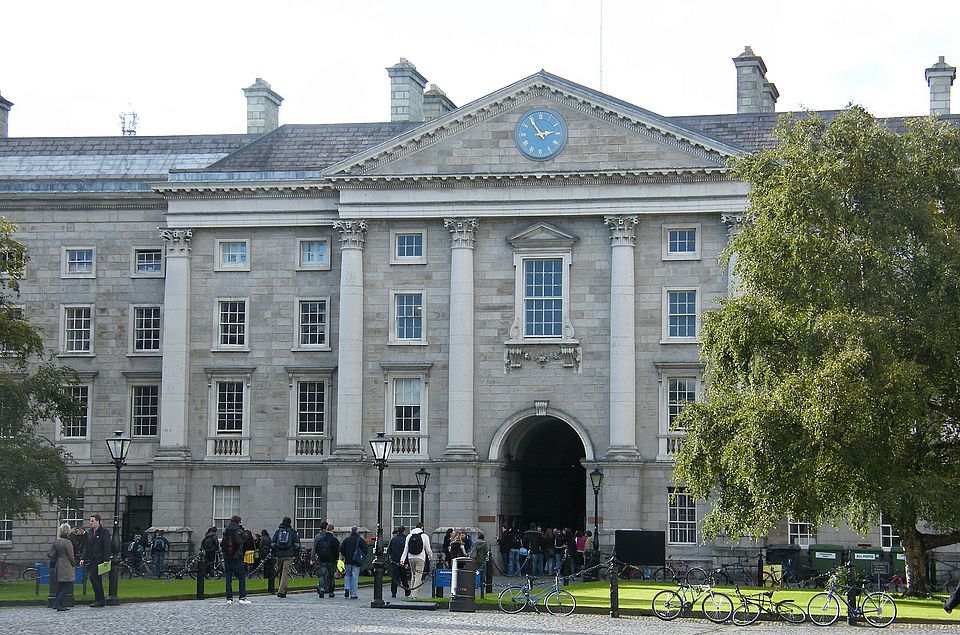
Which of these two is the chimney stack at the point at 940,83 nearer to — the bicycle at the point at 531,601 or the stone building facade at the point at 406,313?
the stone building facade at the point at 406,313

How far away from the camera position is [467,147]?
55.5m

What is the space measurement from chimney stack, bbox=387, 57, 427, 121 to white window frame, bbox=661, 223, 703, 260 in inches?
527

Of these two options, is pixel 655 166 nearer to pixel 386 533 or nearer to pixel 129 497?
pixel 386 533

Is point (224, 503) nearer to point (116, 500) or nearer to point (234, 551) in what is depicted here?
point (116, 500)

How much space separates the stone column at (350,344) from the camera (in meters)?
55.1

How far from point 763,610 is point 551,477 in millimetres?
27130

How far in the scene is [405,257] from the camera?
56188 mm

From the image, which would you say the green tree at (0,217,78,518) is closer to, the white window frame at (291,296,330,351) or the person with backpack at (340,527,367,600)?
the white window frame at (291,296,330,351)

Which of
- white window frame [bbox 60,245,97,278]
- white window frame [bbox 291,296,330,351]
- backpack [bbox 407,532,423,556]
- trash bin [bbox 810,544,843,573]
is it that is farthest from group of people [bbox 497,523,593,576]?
white window frame [bbox 60,245,97,278]

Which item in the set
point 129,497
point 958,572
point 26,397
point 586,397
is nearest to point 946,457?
point 958,572

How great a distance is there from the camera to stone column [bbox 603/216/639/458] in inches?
2110

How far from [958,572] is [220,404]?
26.2 m

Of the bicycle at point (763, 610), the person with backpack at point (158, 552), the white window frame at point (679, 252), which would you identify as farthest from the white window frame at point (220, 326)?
the bicycle at point (763, 610)

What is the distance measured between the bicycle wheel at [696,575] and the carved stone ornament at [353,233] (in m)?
16.7
